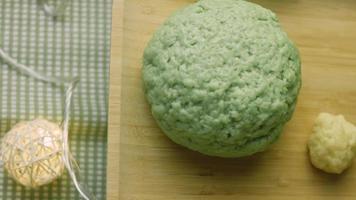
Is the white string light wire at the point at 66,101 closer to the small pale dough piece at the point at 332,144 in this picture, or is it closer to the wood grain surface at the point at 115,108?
the wood grain surface at the point at 115,108

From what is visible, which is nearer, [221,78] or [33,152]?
[221,78]

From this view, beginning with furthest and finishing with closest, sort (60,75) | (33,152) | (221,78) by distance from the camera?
(60,75) → (33,152) → (221,78)

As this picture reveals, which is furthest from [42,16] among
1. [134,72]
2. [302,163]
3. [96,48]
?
[302,163]

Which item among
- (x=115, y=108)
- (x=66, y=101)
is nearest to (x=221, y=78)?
(x=115, y=108)

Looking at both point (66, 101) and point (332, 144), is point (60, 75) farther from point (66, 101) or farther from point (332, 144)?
point (332, 144)

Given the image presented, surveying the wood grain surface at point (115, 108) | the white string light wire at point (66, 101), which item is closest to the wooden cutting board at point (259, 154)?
the wood grain surface at point (115, 108)

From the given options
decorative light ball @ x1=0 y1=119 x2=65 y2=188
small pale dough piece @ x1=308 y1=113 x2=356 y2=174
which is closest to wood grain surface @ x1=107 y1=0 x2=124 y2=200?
decorative light ball @ x1=0 y1=119 x2=65 y2=188
